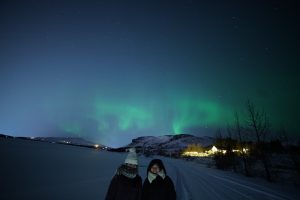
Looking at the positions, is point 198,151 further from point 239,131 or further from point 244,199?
point 244,199

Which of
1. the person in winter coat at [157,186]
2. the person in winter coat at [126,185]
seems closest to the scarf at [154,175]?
the person in winter coat at [157,186]

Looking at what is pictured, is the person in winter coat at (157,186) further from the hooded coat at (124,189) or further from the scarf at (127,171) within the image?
the scarf at (127,171)

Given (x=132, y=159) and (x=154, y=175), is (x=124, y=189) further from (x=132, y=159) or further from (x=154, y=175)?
(x=154, y=175)

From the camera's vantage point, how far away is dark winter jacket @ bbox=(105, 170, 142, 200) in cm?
491

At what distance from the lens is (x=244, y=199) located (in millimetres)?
12641

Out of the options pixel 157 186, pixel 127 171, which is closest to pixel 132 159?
pixel 127 171

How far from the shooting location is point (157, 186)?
518 cm

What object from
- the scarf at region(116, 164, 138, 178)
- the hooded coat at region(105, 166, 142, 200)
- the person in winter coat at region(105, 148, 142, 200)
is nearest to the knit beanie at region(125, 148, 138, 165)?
the person in winter coat at region(105, 148, 142, 200)

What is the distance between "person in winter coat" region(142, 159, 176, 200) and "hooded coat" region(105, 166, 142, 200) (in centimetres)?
26

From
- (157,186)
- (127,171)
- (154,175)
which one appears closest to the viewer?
(127,171)

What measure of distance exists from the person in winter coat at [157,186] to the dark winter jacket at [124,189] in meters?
0.26

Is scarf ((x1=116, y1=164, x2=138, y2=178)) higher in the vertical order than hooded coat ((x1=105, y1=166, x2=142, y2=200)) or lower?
higher

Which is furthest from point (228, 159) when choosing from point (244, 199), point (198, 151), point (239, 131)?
point (198, 151)

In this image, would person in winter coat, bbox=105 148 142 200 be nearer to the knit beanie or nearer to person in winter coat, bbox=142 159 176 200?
the knit beanie
